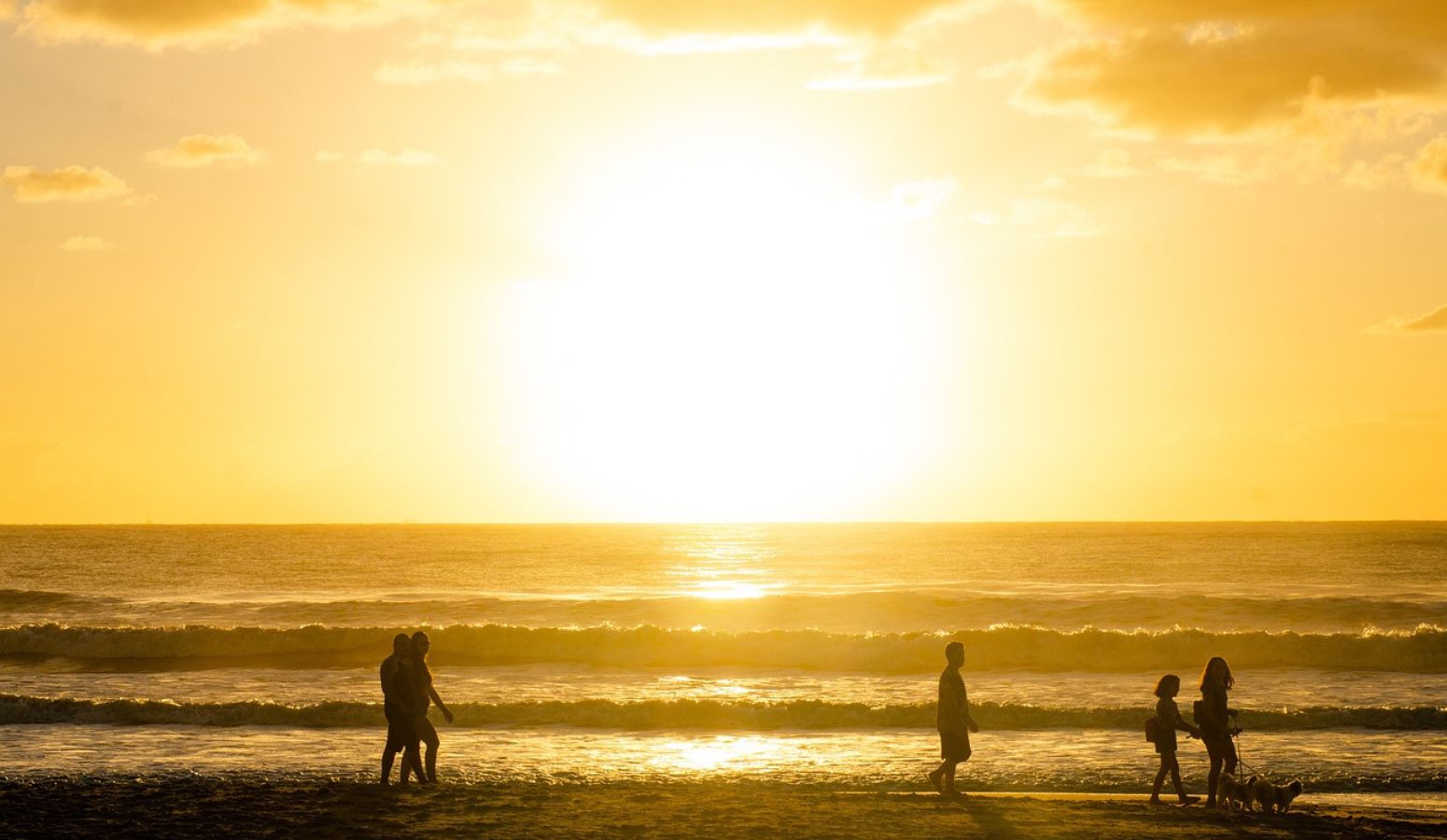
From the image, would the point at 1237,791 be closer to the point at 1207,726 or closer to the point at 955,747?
the point at 1207,726

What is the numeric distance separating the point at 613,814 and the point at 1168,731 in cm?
695

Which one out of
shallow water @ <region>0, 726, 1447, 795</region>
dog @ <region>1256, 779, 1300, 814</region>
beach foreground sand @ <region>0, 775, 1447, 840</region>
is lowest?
shallow water @ <region>0, 726, 1447, 795</region>

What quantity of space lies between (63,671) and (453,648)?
415 inches

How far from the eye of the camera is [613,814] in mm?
14680

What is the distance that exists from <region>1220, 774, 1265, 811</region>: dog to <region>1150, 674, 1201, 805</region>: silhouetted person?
0.50 m

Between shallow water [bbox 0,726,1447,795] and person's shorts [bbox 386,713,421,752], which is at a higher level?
person's shorts [bbox 386,713,421,752]

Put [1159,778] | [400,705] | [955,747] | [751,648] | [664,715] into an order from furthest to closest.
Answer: [751,648], [664,715], [400,705], [955,747], [1159,778]

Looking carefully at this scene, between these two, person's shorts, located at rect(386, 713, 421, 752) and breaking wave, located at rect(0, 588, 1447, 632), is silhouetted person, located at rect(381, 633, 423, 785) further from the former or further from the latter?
breaking wave, located at rect(0, 588, 1447, 632)

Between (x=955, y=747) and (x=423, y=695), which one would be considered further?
(x=423, y=695)

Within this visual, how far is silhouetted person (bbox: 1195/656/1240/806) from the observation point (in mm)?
15602

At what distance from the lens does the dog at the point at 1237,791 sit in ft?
49.1

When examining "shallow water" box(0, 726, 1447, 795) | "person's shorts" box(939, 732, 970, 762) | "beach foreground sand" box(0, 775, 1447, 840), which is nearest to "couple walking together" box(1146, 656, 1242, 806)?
"beach foreground sand" box(0, 775, 1447, 840)

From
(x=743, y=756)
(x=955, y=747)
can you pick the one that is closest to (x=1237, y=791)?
(x=955, y=747)

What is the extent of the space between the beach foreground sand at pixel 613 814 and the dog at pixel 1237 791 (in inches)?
17.8
